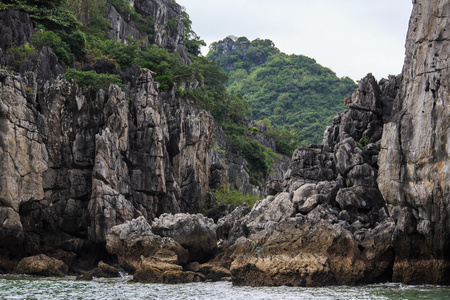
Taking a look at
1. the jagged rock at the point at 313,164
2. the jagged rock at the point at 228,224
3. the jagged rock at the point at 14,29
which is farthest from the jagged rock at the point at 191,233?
the jagged rock at the point at 14,29

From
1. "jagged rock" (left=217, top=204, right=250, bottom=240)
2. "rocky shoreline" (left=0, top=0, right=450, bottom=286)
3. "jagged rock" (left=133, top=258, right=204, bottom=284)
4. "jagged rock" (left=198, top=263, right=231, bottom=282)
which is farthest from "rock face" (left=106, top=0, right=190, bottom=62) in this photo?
"jagged rock" (left=133, top=258, right=204, bottom=284)

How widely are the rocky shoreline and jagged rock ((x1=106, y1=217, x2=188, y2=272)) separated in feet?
0.27

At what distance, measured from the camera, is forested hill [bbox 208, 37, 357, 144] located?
3509 inches

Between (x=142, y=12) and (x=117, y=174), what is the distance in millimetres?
44340

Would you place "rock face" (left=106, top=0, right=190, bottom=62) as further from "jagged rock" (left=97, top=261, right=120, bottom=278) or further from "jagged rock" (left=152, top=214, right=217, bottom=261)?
"jagged rock" (left=97, top=261, right=120, bottom=278)

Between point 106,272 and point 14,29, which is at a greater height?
point 14,29

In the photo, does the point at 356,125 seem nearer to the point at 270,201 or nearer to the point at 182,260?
the point at 270,201

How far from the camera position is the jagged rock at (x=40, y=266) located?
28.6 m

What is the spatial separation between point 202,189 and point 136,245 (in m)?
15.8

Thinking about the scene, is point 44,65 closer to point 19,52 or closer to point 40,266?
point 19,52

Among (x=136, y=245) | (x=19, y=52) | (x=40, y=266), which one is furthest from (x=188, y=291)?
Result: (x=19, y=52)

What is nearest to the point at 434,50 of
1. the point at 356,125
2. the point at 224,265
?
the point at 356,125

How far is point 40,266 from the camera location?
28.7 meters

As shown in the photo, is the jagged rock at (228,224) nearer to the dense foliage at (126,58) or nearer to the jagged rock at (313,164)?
the jagged rock at (313,164)
